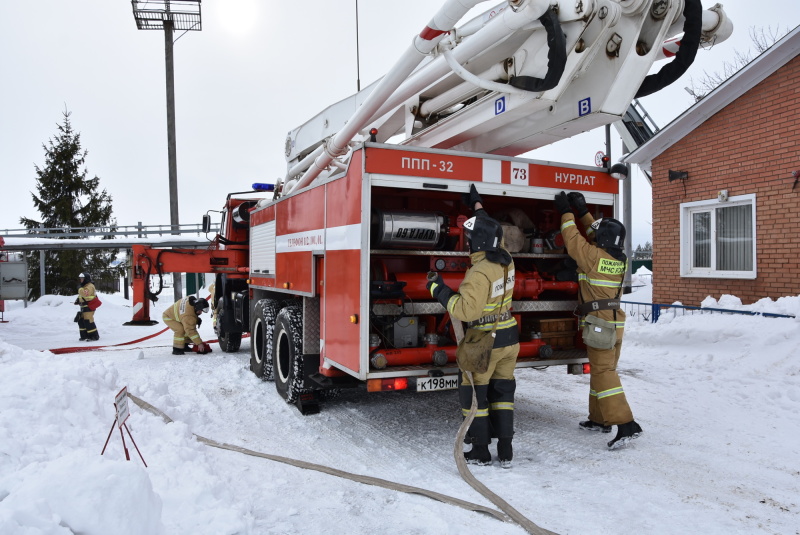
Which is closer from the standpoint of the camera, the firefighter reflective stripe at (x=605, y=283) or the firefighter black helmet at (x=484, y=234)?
the firefighter black helmet at (x=484, y=234)

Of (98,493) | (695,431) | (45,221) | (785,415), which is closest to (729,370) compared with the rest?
(785,415)

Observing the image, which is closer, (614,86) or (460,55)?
(614,86)

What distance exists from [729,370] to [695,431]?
102 inches

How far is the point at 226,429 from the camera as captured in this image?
17.4 ft

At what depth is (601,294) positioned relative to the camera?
499 cm

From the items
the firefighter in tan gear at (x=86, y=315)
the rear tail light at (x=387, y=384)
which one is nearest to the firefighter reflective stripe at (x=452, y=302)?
the rear tail light at (x=387, y=384)

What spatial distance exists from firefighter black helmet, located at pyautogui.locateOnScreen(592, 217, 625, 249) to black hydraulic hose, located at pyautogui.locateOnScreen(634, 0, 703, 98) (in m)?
1.09

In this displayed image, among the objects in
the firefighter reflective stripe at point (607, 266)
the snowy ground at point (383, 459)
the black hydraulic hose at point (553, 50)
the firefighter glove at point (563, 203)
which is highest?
the black hydraulic hose at point (553, 50)

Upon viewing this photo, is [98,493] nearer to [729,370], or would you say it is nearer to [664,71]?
[664,71]

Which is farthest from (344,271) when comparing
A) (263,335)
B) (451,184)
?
(263,335)

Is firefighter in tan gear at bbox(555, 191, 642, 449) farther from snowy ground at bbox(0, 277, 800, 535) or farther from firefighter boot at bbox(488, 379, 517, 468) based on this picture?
firefighter boot at bbox(488, 379, 517, 468)

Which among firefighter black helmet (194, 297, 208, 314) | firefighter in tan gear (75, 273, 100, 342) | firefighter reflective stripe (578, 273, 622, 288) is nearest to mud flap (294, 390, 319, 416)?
firefighter reflective stripe (578, 273, 622, 288)

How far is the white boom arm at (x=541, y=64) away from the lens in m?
4.07

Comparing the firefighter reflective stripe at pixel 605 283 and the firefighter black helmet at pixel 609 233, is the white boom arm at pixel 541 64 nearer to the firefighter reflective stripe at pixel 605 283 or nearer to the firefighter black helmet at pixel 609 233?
the firefighter black helmet at pixel 609 233
